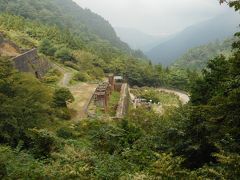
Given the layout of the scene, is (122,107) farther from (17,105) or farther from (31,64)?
(17,105)

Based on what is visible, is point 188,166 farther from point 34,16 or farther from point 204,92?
point 34,16

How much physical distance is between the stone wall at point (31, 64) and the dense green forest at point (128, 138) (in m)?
6.11

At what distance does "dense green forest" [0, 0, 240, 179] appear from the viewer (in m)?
10.2

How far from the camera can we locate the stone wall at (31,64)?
104 ft

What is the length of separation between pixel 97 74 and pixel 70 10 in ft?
447

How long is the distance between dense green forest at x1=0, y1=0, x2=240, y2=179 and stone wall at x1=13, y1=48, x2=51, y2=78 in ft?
20.0

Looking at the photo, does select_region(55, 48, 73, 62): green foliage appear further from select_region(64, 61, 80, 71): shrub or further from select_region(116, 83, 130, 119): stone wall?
select_region(116, 83, 130, 119): stone wall

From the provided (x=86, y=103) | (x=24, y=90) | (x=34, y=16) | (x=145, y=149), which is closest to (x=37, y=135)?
(x=145, y=149)

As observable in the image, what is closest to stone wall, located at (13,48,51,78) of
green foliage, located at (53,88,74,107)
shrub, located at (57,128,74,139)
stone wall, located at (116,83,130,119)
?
green foliage, located at (53,88,74,107)

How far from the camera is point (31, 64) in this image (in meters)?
35.4

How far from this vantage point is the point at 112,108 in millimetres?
29703

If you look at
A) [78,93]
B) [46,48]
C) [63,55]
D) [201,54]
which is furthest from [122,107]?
[201,54]

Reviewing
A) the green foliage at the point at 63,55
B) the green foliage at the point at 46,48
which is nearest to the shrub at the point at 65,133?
the green foliage at the point at 63,55

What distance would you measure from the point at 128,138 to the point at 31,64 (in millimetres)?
19763
